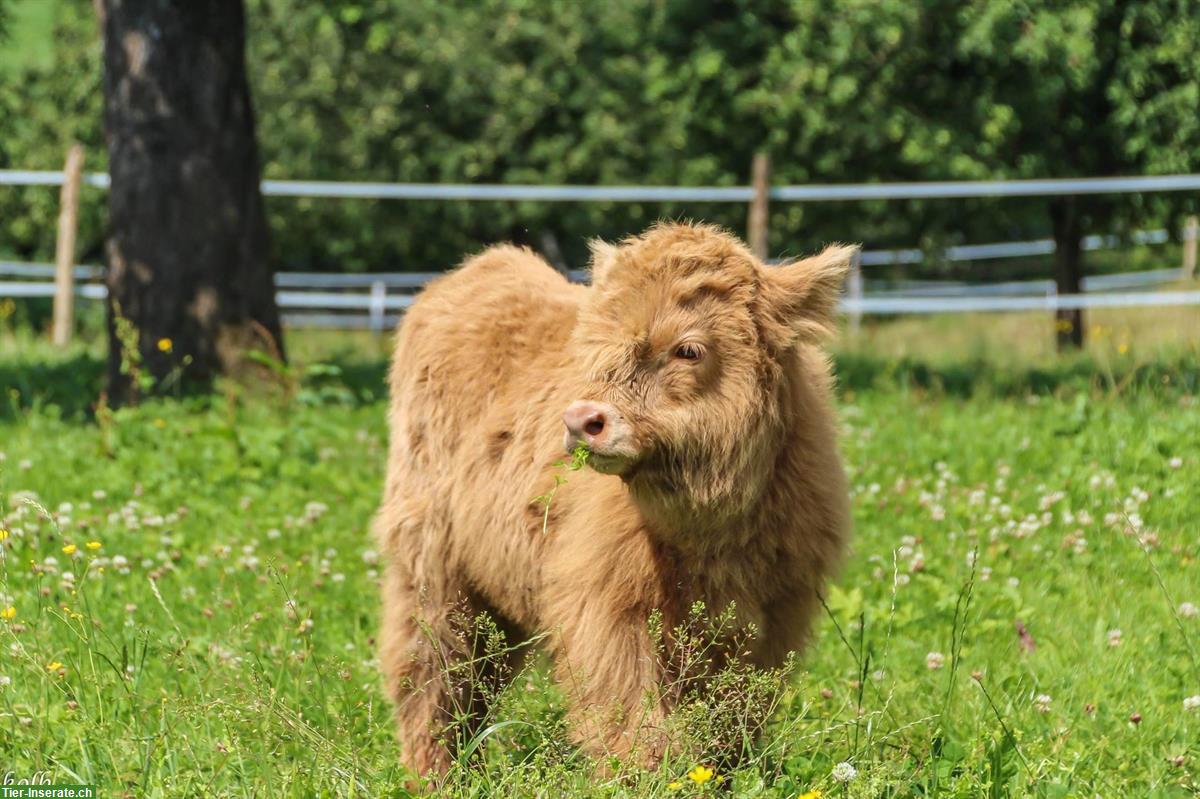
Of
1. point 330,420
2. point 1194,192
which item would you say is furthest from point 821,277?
point 1194,192

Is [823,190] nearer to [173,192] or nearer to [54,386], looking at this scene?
[173,192]

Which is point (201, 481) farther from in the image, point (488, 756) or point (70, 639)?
point (488, 756)

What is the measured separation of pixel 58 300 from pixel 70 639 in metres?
9.66

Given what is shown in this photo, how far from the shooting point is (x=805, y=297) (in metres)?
4.01

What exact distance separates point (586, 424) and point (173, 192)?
5940 millimetres

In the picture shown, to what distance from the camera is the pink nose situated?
353 centimetres

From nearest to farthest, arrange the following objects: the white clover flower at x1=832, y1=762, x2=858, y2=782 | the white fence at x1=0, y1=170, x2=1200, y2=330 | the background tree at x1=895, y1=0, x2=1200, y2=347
Answer: the white clover flower at x1=832, y1=762, x2=858, y2=782, the white fence at x1=0, y1=170, x2=1200, y2=330, the background tree at x1=895, y1=0, x2=1200, y2=347

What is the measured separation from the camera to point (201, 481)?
7176mm

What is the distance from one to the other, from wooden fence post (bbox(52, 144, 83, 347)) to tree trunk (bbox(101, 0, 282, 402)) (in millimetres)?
4413

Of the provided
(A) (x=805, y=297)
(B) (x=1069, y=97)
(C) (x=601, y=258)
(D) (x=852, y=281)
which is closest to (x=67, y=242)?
(B) (x=1069, y=97)

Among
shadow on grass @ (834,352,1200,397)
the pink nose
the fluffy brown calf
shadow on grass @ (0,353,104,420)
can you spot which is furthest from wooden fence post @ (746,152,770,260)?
the pink nose

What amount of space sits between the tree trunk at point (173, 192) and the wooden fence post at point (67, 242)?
4.41 meters

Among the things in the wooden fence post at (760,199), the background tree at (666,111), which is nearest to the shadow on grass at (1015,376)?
the wooden fence post at (760,199)

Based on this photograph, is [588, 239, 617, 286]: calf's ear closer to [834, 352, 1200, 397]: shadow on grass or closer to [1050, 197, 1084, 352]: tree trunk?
[834, 352, 1200, 397]: shadow on grass
